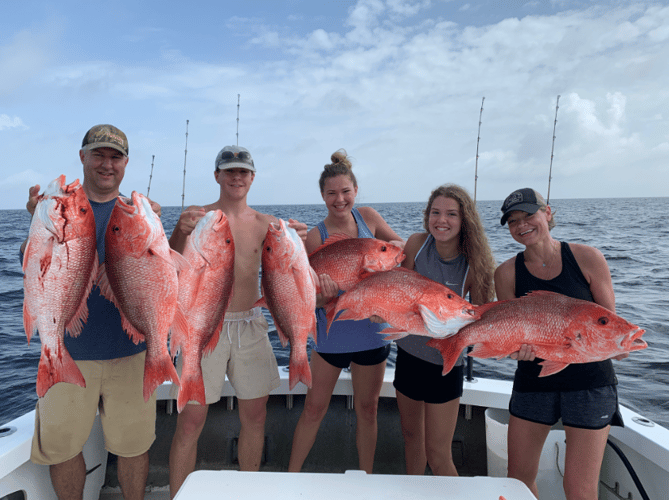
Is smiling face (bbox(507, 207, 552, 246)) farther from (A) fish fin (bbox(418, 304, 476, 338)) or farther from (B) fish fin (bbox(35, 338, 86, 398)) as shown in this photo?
(B) fish fin (bbox(35, 338, 86, 398))

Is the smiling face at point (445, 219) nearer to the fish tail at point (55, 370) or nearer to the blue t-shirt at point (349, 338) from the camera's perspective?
the blue t-shirt at point (349, 338)

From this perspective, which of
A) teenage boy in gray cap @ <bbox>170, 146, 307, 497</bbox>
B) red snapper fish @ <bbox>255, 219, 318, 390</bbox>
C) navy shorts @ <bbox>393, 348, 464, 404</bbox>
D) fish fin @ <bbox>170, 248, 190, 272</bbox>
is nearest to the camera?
fish fin @ <bbox>170, 248, 190, 272</bbox>

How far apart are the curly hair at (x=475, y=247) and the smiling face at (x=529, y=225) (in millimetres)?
315

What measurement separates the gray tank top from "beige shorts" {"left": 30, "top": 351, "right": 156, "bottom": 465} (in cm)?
196

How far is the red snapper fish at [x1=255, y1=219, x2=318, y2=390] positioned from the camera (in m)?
2.44

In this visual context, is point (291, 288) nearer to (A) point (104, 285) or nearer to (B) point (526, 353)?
(A) point (104, 285)

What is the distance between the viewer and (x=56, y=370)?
205 centimetres

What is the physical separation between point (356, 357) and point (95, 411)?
193 centimetres

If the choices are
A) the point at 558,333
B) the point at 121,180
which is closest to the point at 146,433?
the point at 121,180

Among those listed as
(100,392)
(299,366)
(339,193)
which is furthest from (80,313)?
(339,193)

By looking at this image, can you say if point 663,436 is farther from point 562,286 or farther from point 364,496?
point 364,496

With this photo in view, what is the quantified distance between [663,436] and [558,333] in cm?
155

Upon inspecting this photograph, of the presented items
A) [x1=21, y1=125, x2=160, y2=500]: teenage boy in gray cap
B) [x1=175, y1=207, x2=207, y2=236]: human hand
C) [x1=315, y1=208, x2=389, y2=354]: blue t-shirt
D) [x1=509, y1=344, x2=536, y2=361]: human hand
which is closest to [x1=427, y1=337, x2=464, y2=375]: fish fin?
[x1=509, y1=344, x2=536, y2=361]: human hand

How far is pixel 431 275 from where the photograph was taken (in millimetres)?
3059
